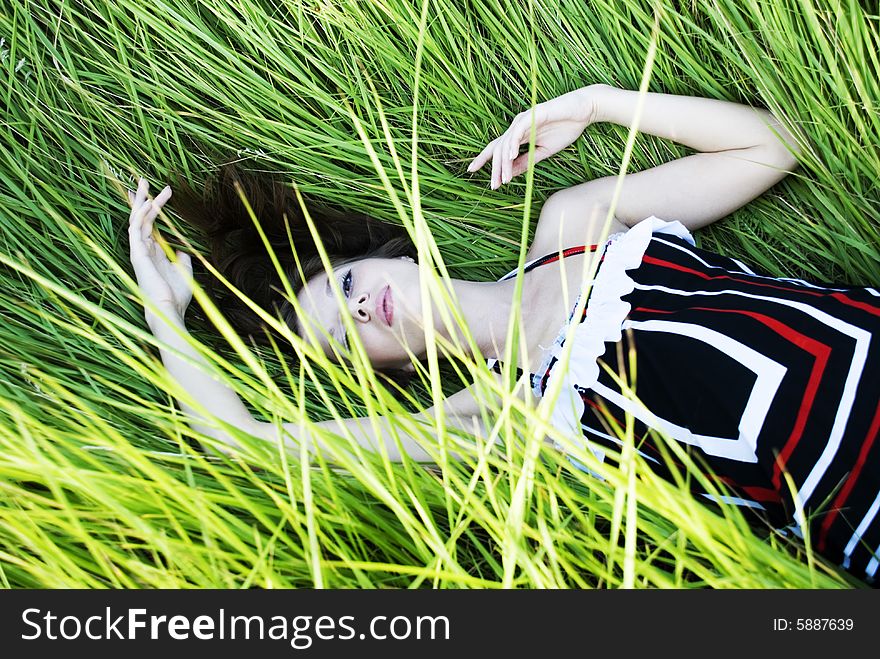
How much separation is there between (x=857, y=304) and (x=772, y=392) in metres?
0.20

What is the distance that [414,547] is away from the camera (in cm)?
82

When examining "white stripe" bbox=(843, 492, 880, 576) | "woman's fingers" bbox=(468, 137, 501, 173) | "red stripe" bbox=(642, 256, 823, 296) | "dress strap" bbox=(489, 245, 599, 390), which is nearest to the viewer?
"white stripe" bbox=(843, 492, 880, 576)

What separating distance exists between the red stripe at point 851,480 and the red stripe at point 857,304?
Result: 154 mm

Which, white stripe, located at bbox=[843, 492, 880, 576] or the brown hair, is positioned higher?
the brown hair

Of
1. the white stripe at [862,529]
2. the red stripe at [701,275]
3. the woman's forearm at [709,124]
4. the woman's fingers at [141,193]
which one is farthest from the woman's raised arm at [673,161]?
the woman's fingers at [141,193]

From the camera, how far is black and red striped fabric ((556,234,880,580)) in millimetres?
840

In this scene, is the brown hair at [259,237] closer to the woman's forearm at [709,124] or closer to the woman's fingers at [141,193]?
the woman's fingers at [141,193]

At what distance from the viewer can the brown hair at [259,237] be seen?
1.23m

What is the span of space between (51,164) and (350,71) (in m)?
0.63

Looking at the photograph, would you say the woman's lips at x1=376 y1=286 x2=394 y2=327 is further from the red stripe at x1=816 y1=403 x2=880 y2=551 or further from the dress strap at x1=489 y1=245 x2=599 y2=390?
the red stripe at x1=816 y1=403 x2=880 y2=551

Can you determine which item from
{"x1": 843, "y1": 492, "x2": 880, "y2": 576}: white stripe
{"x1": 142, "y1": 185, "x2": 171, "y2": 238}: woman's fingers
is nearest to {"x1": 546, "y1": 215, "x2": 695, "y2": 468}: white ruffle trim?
{"x1": 843, "y1": 492, "x2": 880, "y2": 576}: white stripe

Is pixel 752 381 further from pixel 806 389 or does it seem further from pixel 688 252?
pixel 688 252

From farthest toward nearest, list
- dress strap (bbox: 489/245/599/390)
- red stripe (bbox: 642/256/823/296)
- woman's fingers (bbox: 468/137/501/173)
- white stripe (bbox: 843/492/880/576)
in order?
woman's fingers (bbox: 468/137/501/173) → dress strap (bbox: 489/245/599/390) → red stripe (bbox: 642/256/823/296) → white stripe (bbox: 843/492/880/576)
